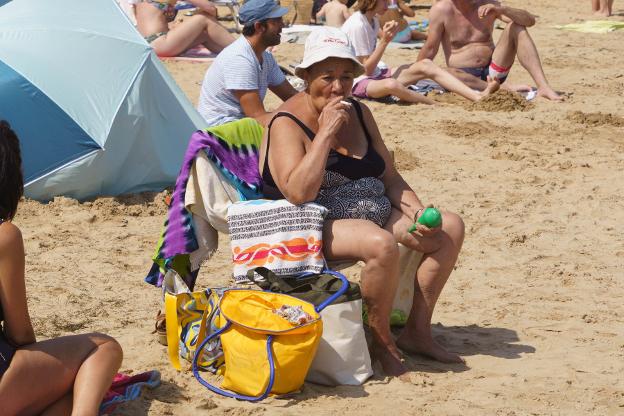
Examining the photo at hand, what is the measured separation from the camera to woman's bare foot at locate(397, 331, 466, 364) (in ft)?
14.9

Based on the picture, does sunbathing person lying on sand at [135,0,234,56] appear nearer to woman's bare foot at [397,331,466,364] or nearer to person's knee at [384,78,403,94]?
person's knee at [384,78,403,94]

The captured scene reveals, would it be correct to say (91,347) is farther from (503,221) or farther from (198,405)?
(503,221)

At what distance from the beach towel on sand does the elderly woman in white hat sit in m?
9.10

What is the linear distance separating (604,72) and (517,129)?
8.50ft

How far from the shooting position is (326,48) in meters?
4.49

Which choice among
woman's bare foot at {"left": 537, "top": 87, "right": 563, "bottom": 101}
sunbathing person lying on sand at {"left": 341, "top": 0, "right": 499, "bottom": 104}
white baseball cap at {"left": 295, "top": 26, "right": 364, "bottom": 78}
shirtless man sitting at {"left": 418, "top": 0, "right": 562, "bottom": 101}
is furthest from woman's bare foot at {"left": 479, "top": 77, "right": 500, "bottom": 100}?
white baseball cap at {"left": 295, "top": 26, "right": 364, "bottom": 78}

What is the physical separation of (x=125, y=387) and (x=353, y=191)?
1.21 metres

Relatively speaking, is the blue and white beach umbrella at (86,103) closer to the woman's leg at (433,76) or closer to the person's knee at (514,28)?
the woman's leg at (433,76)

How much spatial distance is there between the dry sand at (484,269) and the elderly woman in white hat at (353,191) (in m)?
0.22

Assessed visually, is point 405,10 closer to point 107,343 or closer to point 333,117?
point 333,117

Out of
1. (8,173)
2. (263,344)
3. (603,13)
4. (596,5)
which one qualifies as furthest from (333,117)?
(596,5)

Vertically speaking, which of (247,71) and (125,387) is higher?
(247,71)

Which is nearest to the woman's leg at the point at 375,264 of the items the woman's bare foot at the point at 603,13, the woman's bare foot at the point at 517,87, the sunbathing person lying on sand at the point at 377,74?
the sunbathing person lying on sand at the point at 377,74

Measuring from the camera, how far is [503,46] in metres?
9.66
